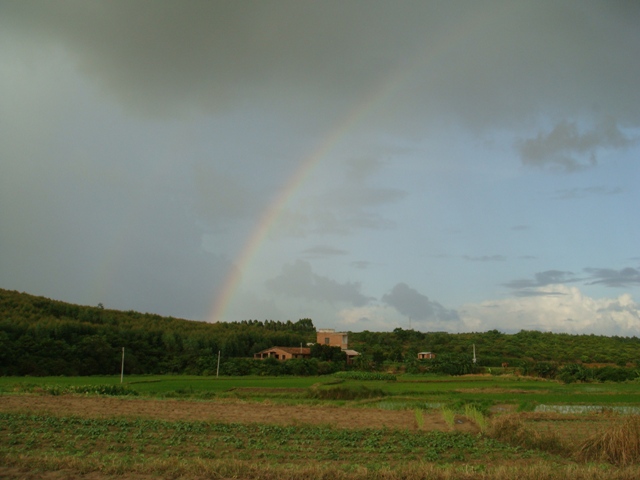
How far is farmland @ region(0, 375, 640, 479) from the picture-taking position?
11.4 metres

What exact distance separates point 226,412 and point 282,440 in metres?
9.04

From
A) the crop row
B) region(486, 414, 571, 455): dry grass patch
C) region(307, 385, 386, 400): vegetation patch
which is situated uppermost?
region(486, 414, 571, 455): dry grass patch

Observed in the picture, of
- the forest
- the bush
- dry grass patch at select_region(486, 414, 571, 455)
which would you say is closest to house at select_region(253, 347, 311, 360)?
the forest

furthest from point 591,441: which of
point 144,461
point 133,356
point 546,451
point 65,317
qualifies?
point 65,317

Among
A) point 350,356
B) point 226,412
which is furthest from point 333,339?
point 226,412

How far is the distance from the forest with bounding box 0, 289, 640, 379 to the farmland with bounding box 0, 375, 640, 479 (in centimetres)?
2676

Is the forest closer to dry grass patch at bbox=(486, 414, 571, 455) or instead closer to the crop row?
the crop row

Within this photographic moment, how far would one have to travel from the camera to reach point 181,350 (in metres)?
73.2

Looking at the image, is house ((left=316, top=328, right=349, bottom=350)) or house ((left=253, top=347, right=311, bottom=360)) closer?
house ((left=253, top=347, right=311, bottom=360))

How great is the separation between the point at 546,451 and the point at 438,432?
146 inches

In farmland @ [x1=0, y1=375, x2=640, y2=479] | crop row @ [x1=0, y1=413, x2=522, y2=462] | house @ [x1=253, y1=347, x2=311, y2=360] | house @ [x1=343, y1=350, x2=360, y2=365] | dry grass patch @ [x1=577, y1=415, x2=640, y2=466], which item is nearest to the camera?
farmland @ [x1=0, y1=375, x2=640, y2=479]

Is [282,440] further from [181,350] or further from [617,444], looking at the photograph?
[181,350]

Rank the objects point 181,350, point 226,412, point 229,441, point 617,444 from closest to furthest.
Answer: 1. point 617,444
2. point 229,441
3. point 226,412
4. point 181,350

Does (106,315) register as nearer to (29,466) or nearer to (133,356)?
(133,356)
